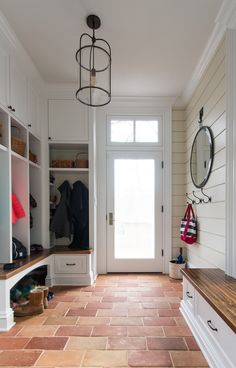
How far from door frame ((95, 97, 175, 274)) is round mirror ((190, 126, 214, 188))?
2.06ft

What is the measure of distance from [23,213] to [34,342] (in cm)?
140

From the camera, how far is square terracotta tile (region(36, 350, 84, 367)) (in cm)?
174

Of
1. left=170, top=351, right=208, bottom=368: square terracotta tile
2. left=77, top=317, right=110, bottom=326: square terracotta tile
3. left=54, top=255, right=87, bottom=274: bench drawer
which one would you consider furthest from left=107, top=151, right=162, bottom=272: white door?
left=170, top=351, right=208, bottom=368: square terracotta tile

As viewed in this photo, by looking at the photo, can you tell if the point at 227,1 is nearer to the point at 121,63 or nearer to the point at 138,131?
the point at 121,63

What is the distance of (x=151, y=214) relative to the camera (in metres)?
3.94

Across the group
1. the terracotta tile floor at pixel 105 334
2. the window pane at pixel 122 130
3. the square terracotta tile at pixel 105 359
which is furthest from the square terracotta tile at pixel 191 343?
the window pane at pixel 122 130

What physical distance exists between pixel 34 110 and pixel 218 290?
2915mm

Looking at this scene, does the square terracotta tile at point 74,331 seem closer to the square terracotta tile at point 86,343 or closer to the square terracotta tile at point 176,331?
the square terracotta tile at point 86,343

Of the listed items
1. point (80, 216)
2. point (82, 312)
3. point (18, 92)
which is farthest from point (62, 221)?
point (18, 92)

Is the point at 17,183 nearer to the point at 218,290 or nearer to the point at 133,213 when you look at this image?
the point at 133,213

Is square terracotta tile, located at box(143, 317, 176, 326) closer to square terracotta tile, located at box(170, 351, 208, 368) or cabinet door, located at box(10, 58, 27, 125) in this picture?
square terracotta tile, located at box(170, 351, 208, 368)

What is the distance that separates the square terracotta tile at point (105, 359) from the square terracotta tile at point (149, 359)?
5 centimetres

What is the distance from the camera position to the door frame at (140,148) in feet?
12.8

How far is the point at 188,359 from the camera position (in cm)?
179
